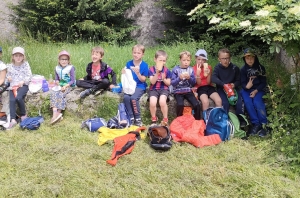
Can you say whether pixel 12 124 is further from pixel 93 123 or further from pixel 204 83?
pixel 204 83

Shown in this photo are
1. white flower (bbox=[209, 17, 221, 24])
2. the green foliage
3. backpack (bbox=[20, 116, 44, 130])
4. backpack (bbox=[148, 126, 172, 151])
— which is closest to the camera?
white flower (bbox=[209, 17, 221, 24])

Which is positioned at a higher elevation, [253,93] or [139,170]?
[253,93]

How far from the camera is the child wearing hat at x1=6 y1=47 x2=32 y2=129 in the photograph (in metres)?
5.53

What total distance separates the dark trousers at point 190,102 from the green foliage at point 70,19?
4.30m

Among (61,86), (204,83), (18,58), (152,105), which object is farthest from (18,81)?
(204,83)

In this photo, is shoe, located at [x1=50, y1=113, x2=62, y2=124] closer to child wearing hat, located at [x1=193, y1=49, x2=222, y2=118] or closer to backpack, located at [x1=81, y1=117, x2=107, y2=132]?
backpack, located at [x1=81, y1=117, x2=107, y2=132]

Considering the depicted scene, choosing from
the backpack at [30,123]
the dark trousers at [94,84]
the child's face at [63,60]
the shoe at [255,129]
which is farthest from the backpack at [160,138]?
the child's face at [63,60]

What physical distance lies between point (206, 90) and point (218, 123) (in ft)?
2.45

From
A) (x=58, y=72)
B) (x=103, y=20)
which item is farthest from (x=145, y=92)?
(x=103, y=20)

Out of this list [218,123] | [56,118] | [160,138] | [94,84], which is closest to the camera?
[160,138]

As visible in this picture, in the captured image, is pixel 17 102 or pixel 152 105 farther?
pixel 17 102

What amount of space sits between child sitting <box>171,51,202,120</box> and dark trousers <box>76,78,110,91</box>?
1126 millimetres

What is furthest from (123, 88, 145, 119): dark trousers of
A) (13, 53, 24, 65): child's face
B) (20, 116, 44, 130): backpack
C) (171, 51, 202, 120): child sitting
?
(13, 53, 24, 65): child's face

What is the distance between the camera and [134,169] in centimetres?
394
